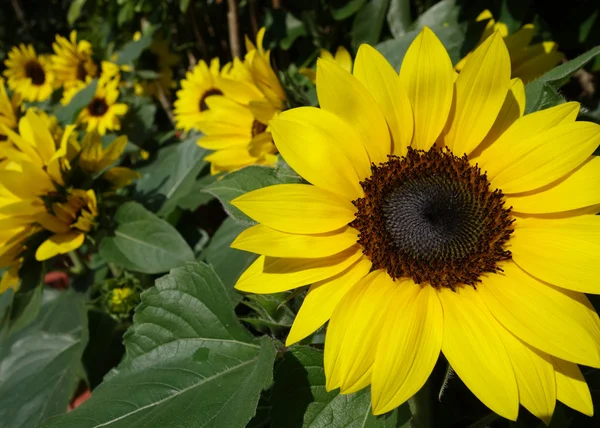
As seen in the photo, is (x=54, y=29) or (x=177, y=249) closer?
(x=177, y=249)

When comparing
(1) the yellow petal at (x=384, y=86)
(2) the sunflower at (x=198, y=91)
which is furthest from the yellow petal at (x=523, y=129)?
(2) the sunflower at (x=198, y=91)

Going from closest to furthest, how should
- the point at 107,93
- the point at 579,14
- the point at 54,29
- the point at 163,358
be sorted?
the point at 163,358
the point at 579,14
the point at 107,93
the point at 54,29

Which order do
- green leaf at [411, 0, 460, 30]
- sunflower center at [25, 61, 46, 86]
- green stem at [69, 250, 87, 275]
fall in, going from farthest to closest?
sunflower center at [25, 61, 46, 86], green stem at [69, 250, 87, 275], green leaf at [411, 0, 460, 30]

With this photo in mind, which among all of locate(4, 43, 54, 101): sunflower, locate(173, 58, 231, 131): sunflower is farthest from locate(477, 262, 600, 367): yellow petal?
locate(4, 43, 54, 101): sunflower

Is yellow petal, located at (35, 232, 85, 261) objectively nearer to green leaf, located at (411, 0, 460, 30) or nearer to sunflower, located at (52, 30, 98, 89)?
green leaf, located at (411, 0, 460, 30)

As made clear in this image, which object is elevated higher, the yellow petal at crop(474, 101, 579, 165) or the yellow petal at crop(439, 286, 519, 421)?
the yellow petal at crop(474, 101, 579, 165)

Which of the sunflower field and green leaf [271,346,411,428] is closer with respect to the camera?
the sunflower field

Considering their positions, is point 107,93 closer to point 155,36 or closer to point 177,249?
point 155,36

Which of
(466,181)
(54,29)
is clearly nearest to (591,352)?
(466,181)
